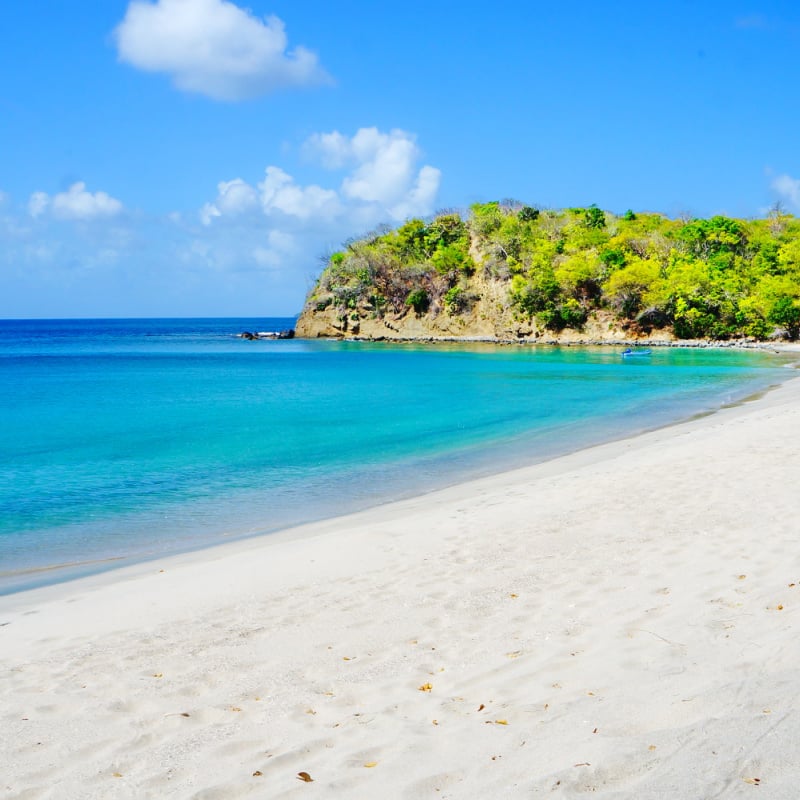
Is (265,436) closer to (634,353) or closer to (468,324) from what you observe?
(634,353)

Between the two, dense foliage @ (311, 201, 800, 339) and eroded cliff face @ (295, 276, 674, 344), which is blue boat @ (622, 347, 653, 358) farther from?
eroded cliff face @ (295, 276, 674, 344)

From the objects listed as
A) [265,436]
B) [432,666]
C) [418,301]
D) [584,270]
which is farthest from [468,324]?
[432,666]

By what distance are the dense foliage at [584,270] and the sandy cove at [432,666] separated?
64798 millimetres

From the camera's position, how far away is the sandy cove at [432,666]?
3977 millimetres

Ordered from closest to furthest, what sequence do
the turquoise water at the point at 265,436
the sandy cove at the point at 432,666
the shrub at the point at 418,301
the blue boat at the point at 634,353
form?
the sandy cove at the point at 432,666
the turquoise water at the point at 265,436
the blue boat at the point at 634,353
the shrub at the point at 418,301

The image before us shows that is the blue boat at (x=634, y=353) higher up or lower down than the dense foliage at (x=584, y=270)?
lower down

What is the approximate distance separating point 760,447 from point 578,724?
39.7 feet

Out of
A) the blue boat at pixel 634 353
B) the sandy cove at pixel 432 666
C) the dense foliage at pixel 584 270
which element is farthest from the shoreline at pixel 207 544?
the dense foliage at pixel 584 270

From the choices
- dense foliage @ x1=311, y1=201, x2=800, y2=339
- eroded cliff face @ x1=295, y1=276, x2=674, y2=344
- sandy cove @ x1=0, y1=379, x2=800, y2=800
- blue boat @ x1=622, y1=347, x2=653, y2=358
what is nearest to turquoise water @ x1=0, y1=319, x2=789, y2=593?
sandy cove @ x1=0, y1=379, x2=800, y2=800

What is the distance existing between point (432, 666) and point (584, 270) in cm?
7566

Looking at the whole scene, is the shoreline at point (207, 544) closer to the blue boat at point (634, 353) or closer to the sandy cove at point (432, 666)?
the sandy cove at point (432, 666)

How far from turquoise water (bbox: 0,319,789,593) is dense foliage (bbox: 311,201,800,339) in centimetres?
2145

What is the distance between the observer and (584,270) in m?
77.2

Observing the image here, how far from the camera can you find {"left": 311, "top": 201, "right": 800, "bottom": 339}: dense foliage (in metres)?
69.4
